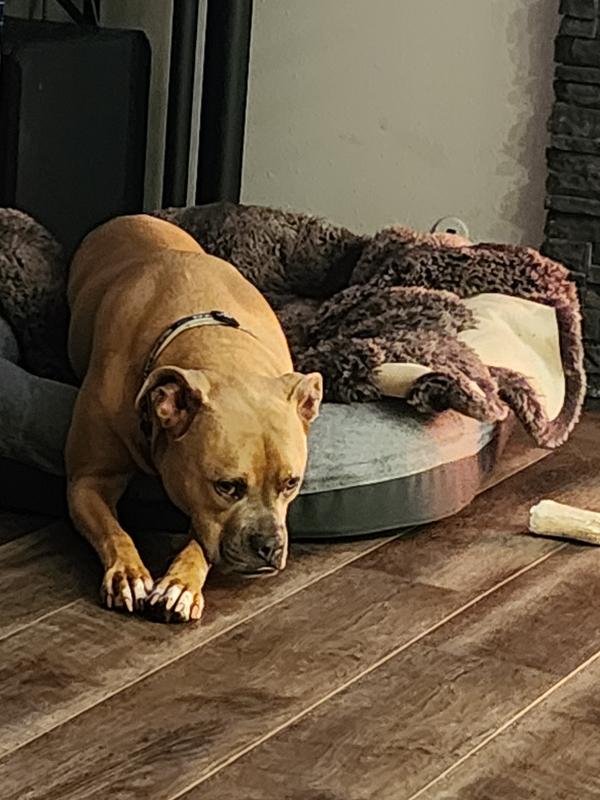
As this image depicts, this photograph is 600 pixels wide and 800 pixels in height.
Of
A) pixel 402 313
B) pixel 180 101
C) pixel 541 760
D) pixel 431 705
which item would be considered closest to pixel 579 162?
pixel 402 313

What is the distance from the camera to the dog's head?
2.09m

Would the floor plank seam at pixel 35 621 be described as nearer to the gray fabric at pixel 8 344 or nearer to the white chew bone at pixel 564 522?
the gray fabric at pixel 8 344

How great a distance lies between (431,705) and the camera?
1.92m

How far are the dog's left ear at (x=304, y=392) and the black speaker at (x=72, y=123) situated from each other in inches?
48.8

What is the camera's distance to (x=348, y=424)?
2463 millimetres

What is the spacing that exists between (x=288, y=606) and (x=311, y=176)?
1731 mm

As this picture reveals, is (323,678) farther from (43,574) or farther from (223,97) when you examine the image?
(223,97)

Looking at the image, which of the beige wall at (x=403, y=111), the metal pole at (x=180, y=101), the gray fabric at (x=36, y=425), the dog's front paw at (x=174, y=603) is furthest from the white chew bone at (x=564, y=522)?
the metal pole at (x=180, y=101)

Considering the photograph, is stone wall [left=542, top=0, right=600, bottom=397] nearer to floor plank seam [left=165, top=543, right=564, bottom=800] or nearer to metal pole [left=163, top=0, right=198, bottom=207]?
metal pole [left=163, top=0, right=198, bottom=207]

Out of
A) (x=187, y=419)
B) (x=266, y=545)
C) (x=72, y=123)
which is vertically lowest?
(x=266, y=545)

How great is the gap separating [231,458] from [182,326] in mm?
294

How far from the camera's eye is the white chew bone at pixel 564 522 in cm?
249

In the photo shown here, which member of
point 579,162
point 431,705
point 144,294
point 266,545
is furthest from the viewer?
point 579,162

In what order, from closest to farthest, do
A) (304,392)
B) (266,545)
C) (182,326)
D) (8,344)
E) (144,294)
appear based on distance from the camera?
(266,545) < (304,392) < (182,326) < (144,294) < (8,344)
